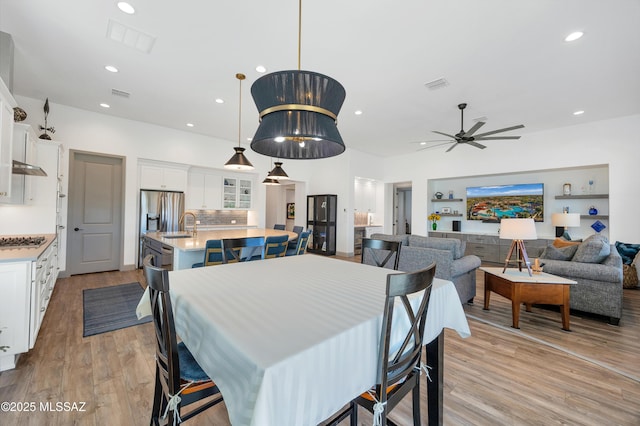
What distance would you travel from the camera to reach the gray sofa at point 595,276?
118 inches

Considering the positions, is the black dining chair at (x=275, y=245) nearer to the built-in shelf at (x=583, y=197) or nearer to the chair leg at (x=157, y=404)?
the chair leg at (x=157, y=404)

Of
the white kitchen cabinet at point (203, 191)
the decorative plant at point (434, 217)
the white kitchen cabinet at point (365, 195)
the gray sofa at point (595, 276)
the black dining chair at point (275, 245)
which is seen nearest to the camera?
the gray sofa at point (595, 276)

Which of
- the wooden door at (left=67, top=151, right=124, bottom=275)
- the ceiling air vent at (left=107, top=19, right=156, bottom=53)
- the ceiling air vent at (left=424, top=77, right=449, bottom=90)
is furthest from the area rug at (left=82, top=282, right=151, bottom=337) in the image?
the ceiling air vent at (left=424, top=77, right=449, bottom=90)

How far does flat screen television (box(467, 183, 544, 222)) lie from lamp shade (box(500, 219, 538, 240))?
407 cm

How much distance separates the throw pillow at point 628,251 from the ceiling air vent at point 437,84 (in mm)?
4458

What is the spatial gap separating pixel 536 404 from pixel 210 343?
2168mm

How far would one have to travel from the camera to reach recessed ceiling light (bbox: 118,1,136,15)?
237 cm

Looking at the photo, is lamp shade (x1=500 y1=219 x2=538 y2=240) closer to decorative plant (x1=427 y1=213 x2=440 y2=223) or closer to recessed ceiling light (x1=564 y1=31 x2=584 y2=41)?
recessed ceiling light (x1=564 y1=31 x2=584 y2=41)

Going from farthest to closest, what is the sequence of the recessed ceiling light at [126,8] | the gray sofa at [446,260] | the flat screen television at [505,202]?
1. the flat screen television at [505,202]
2. the gray sofa at [446,260]
3. the recessed ceiling light at [126,8]

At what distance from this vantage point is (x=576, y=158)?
209 inches

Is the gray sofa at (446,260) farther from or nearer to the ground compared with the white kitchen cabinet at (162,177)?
nearer to the ground

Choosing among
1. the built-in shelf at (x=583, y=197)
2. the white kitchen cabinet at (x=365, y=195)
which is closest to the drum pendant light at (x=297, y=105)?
the white kitchen cabinet at (x=365, y=195)

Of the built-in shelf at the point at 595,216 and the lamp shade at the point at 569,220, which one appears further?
the built-in shelf at the point at 595,216

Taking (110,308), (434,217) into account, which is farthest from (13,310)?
(434,217)
